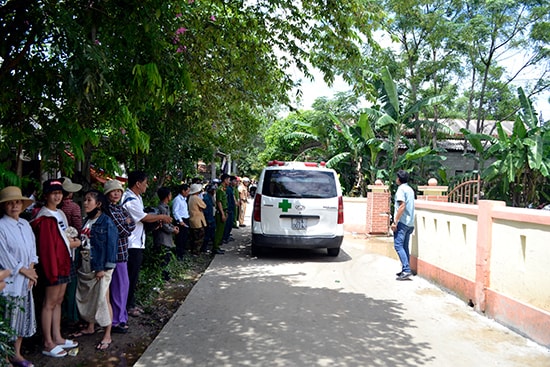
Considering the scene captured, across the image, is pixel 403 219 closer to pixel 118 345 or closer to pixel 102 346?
pixel 118 345

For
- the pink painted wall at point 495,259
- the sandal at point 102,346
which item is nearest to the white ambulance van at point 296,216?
the pink painted wall at point 495,259

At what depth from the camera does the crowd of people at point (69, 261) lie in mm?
3811

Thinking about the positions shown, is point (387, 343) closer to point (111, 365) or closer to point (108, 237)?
point (111, 365)

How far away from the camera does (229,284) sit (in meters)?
7.37

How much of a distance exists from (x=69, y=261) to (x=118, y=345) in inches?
40.6

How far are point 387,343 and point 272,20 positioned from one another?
16.5 ft

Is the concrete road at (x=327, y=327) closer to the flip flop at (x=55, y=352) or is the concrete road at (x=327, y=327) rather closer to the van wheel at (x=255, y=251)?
the flip flop at (x=55, y=352)

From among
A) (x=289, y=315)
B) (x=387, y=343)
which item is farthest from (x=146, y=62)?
(x=387, y=343)

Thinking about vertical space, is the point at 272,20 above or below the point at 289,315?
above

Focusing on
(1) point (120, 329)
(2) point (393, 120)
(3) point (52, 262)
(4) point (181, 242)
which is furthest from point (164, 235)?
(2) point (393, 120)

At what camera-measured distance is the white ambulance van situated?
30.2 feet

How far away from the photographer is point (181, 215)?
332 inches

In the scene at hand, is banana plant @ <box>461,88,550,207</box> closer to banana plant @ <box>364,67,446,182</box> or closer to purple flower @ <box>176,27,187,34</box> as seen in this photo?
banana plant @ <box>364,67,446,182</box>

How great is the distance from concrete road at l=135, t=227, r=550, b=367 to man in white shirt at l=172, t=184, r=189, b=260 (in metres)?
0.88
